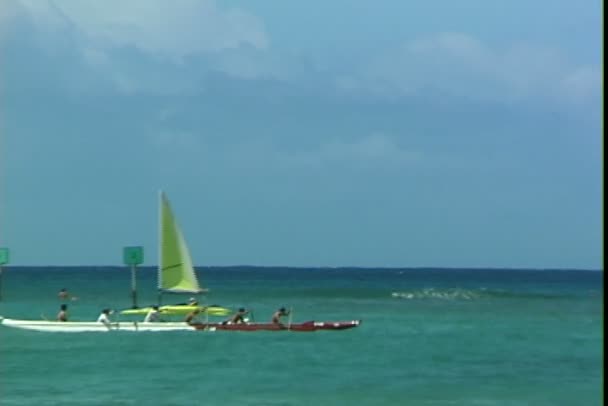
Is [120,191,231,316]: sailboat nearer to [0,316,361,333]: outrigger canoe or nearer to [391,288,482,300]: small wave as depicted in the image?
[0,316,361,333]: outrigger canoe

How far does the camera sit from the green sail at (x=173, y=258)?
5109 centimetres

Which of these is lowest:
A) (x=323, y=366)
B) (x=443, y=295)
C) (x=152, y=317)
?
(x=323, y=366)

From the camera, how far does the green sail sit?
168 feet

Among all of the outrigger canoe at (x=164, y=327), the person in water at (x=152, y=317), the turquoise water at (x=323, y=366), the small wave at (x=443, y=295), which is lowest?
the turquoise water at (x=323, y=366)

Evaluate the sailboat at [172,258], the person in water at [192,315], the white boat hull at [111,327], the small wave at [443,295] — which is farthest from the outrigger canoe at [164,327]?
the small wave at [443,295]

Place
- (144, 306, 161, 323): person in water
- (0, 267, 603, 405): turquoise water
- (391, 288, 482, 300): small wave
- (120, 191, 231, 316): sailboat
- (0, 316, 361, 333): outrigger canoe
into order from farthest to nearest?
(391, 288, 482, 300): small wave, (120, 191, 231, 316): sailboat, (144, 306, 161, 323): person in water, (0, 316, 361, 333): outrigger canoe, (0, 267, 603, 405): turquoise water

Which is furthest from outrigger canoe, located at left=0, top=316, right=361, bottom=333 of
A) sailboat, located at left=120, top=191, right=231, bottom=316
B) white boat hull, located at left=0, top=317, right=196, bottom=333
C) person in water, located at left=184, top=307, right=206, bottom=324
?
sailboat, located at left=120, top=191, right=231, bottom=316

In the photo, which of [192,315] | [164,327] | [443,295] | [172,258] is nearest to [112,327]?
[164,327]

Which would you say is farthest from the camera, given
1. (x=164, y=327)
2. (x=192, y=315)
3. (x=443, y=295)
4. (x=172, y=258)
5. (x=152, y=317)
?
(x=443, y=295)

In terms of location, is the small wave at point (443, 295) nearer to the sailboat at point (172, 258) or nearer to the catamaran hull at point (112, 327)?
the sailboat at point (172, 258)

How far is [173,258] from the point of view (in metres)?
51.7

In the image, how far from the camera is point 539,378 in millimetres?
31938

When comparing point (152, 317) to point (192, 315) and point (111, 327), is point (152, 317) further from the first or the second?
point (111, 327)

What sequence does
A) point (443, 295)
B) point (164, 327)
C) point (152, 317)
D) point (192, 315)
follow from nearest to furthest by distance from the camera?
1. point (164, 327)
2. point (152, 317)
3. point (192, 315)
4. point (443, 295)
